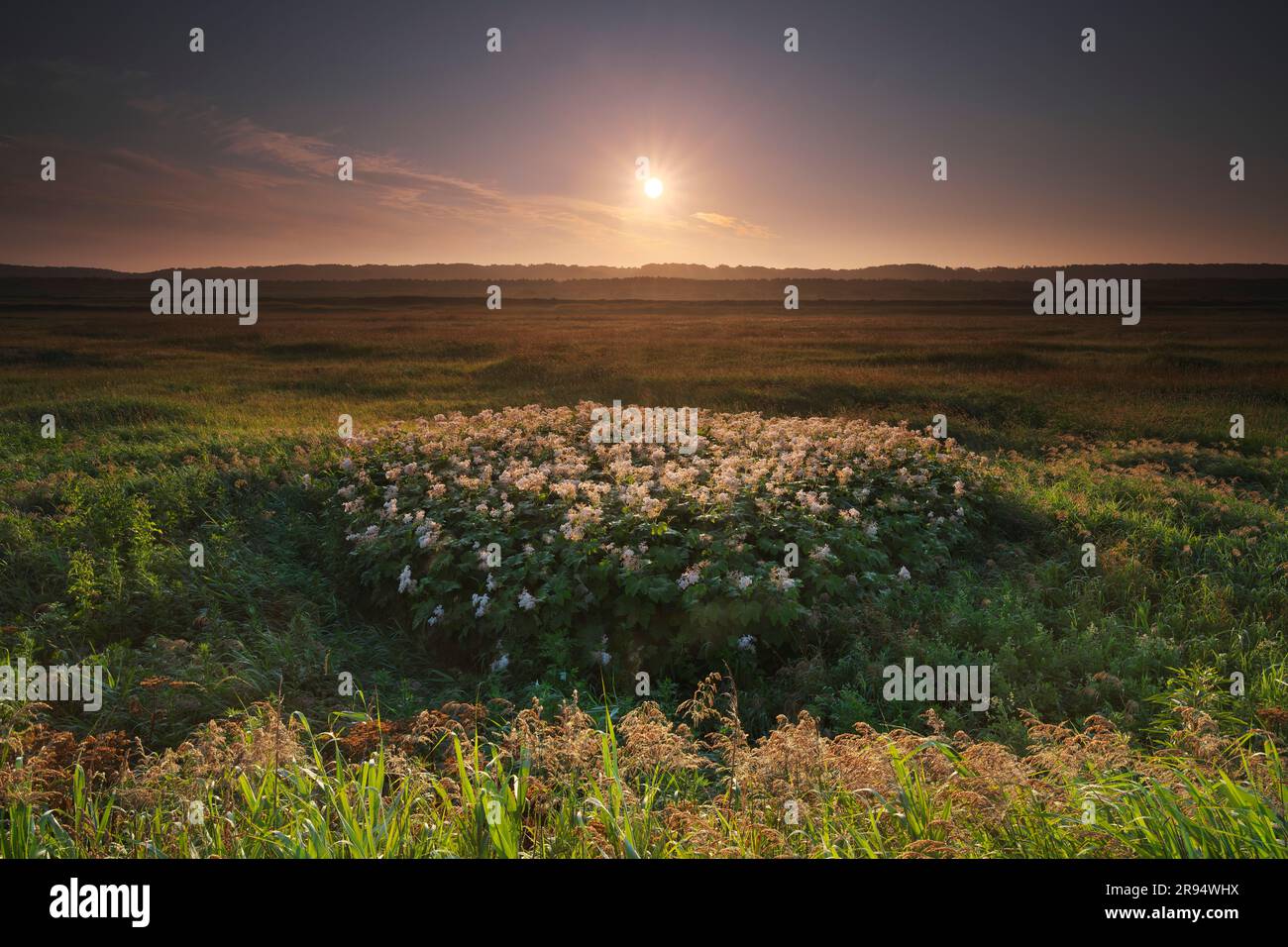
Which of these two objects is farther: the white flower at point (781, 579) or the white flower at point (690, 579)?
the white flower at point (690, 579)

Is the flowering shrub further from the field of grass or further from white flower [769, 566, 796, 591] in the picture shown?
the field of grass

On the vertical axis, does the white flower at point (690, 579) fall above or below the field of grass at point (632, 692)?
above

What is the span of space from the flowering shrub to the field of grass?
0.82 ft

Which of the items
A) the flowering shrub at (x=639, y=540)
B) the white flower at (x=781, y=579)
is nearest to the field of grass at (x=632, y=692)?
the flowering shrub at (x=639, y=540)

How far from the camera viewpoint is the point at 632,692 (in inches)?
227

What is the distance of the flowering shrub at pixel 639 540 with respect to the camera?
5945mm

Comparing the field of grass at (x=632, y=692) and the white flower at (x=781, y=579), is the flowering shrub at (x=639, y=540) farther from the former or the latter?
the field of grass at (x=632, y=692)

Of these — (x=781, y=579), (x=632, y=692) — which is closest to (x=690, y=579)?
(x=781, y=579)

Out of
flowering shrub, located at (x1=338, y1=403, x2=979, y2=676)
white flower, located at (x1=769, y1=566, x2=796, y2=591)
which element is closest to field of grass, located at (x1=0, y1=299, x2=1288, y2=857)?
flowering shrub, located at (x1=338, y1=403, x2=979, y2=676)

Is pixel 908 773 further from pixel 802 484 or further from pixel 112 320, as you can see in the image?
pixel 112 320

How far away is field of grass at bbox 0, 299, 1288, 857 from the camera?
3023 millimetres

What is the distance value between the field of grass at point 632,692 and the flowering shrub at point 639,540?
0.82 feet

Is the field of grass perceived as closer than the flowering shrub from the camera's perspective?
Yes
